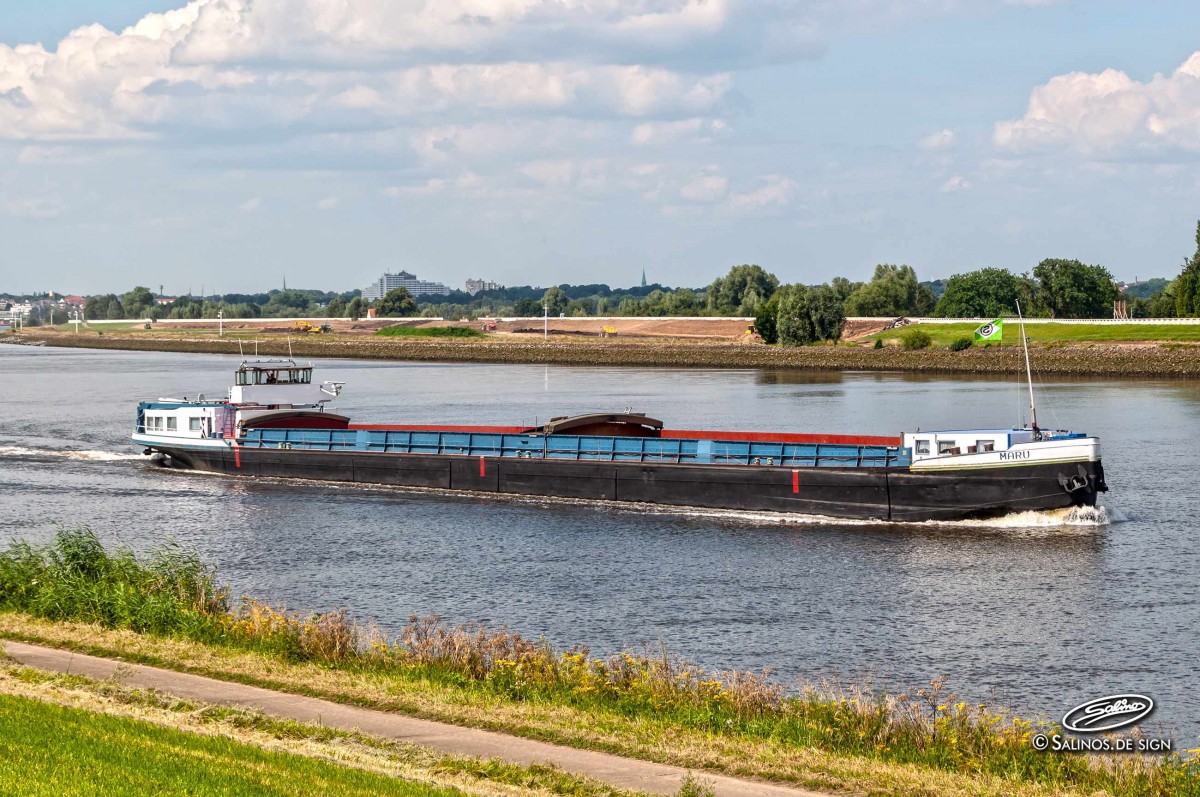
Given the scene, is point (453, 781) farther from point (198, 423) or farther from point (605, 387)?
point (605, 387)

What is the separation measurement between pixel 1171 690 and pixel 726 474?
70.8 ft

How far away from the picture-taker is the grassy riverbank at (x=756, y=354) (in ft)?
376

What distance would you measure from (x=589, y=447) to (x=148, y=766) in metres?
34.4

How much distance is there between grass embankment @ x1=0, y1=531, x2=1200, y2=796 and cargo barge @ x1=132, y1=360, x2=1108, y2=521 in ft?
58.1

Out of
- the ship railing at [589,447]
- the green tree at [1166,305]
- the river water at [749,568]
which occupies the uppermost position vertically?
the green tree at [1166,305]

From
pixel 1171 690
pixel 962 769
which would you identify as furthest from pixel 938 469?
pixel 962 769

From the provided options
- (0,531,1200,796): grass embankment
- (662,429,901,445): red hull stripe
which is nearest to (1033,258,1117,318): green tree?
(662,429,901,445): red hull stripe

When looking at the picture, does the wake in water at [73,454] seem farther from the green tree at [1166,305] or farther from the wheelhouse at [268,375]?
the green tree at [1166,305]

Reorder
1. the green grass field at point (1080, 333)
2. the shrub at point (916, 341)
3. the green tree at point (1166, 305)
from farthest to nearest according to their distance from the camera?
the green tree at point (1166, 305), the shrub at point (916, 341), the green grass field at point (1080, 333)

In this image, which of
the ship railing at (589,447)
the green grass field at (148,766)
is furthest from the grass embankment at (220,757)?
the ship railing at (589,447)

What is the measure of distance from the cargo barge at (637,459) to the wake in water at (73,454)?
2.67m

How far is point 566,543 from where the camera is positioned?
129ft

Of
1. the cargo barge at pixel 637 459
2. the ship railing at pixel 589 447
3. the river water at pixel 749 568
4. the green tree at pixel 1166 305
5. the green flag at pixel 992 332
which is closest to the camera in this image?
the river water at pixel 749 568

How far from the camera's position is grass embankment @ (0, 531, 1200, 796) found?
16.4 meters
